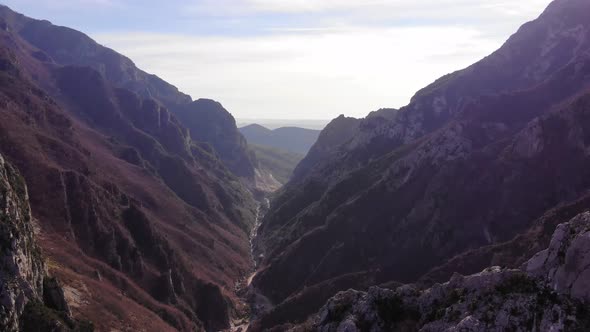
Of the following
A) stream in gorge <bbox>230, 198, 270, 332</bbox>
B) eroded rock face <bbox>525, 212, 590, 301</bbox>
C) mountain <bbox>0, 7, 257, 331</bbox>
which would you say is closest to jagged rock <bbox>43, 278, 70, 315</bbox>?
mountain <bbox>0, 7, 257, 331</bbox>

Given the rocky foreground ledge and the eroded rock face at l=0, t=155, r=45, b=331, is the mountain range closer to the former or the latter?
the rocky foreground ledge

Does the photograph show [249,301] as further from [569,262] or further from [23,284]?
[569,262]

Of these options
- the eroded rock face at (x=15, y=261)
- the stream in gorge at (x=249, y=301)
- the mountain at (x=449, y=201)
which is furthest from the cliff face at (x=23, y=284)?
the stream in gorge at (x=249, y=301)

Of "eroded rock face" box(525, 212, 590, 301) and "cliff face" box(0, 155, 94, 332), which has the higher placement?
"eroded rock face" box(525, 212, 590, 301)

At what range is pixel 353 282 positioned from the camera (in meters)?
105

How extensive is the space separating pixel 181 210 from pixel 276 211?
40771mm

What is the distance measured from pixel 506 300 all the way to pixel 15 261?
168 feet

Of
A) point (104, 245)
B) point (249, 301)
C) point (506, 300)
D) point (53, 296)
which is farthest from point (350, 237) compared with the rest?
point (506, 300)

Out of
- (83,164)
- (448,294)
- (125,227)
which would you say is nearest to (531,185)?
(448,294)

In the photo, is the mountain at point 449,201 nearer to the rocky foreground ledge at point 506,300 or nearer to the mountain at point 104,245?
the mountain at point 104,245

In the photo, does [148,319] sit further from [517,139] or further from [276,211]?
[276,211]

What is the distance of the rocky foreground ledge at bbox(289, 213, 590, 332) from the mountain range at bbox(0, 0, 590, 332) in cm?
11

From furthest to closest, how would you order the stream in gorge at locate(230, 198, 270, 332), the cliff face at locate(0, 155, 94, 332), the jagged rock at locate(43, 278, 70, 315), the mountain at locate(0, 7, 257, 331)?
the stream in gorge at locate(230, 198, 270, 332)
the mountain at locate(0, 7, 257, 331)
the jagged rock at locate(43, 278, 70, 315)
the cliff face at locate(0, 155, 94, 332)

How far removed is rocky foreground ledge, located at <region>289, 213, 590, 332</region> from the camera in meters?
30.6
